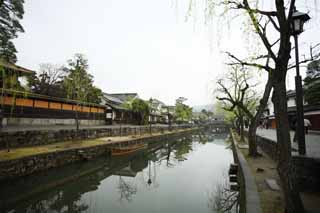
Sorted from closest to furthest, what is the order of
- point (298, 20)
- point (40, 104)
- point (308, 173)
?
point (298, 20) < point (308, 173) < point (40, 104)

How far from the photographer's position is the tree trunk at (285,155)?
3.39 m

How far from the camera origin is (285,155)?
3510 mm

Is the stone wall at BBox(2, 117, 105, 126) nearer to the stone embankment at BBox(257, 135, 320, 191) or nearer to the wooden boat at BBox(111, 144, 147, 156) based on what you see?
the wooden boat at BBox(111, 144, 147, 156)

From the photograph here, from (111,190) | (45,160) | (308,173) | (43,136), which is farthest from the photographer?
(43,136)

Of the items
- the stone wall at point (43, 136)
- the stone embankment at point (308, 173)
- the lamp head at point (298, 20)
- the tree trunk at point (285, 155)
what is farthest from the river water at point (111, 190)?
the lamp head at point (298, 20)

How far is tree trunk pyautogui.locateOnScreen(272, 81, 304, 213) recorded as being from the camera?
11.1ft

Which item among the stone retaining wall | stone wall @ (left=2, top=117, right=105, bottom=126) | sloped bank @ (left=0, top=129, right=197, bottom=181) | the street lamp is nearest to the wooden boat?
sloped bank @ (left=0, top=129, right=197, bottom=181)

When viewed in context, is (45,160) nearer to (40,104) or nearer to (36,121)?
(36,121)

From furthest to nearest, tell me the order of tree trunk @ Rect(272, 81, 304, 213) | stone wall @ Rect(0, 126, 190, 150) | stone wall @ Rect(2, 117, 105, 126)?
1. stone wall @ Rect(2, 117, 105, 126)
2. stone wall @ Rect(0, 126, 190, 150)
3. tree trunk @ Rect(272, 81, 304, 213)

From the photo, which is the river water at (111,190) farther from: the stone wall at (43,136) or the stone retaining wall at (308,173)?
the stone retaining wall at (308,173)

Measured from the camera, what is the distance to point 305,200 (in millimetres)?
4383

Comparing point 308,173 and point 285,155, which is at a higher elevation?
point 285,155

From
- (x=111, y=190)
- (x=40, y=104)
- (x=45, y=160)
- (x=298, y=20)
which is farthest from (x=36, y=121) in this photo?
(x=298, y=20)

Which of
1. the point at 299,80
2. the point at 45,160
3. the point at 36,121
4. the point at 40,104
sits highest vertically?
the point at 40,104
